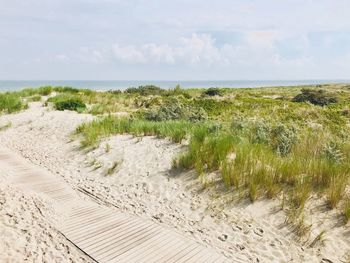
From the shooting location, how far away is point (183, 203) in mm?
7238

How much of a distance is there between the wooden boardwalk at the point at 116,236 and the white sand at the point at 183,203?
0.99ft

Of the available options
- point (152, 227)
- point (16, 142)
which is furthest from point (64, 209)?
point (16, 142)

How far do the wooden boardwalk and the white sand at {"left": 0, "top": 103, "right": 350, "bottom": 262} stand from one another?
11.9 inches

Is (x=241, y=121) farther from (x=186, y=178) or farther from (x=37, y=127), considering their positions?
(x=37, y=127)

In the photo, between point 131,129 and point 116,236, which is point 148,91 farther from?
point 116,236

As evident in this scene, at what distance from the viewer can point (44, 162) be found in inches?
403

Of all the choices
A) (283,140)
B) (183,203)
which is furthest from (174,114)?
(183,203)

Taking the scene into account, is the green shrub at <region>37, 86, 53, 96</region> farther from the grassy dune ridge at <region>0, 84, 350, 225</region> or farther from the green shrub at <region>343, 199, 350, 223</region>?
the green shrub at <region>343, 199, 350, 223</region>

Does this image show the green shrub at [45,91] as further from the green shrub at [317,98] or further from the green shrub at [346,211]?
the green shrub at [346,211]

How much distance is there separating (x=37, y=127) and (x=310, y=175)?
11.8 meters

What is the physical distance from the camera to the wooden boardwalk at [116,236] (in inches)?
207

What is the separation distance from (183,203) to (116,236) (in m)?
1.85

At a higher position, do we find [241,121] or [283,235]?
[241,121]

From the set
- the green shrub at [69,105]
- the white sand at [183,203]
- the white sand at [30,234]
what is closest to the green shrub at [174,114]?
the white sand at [183,203]
